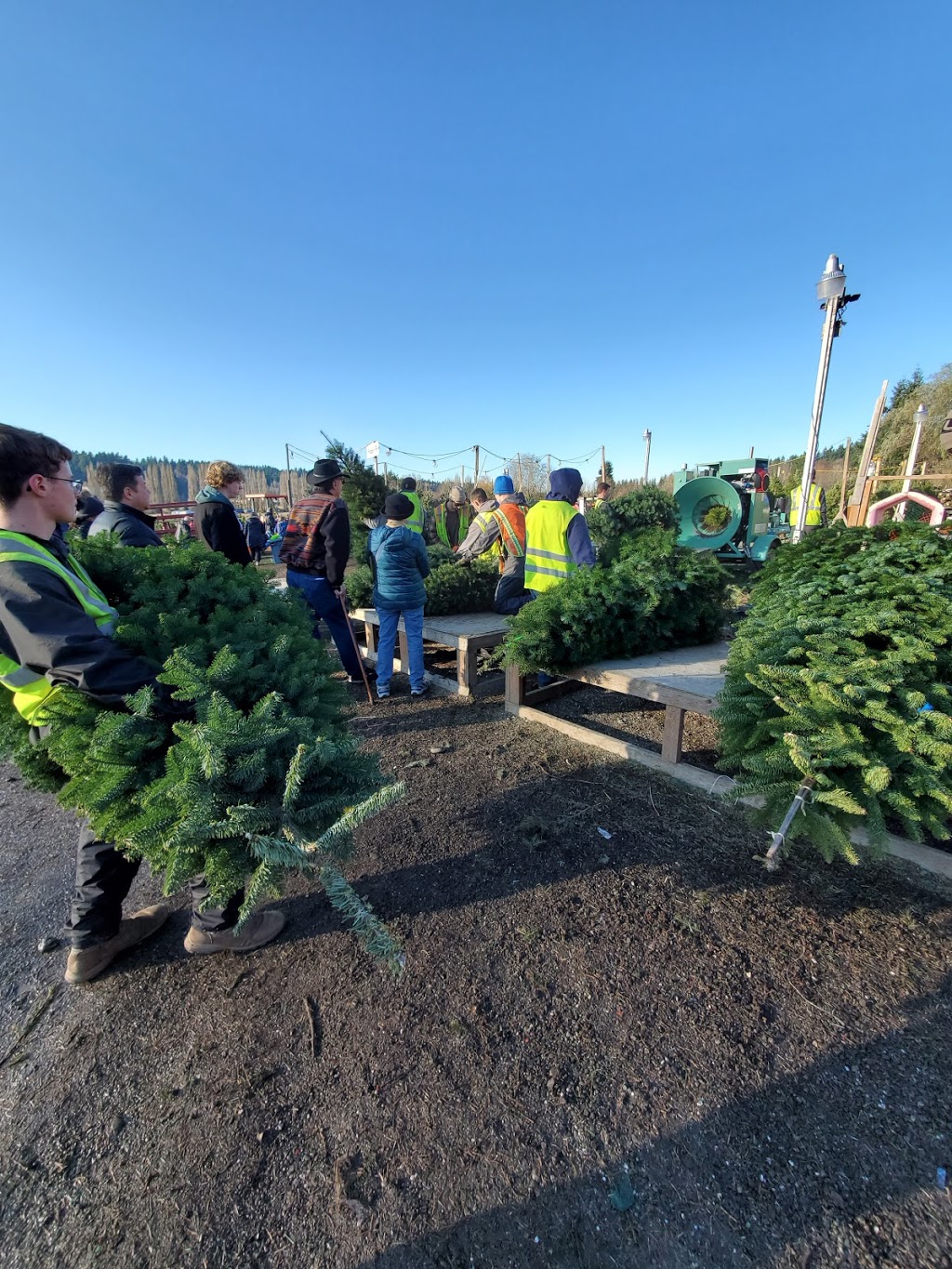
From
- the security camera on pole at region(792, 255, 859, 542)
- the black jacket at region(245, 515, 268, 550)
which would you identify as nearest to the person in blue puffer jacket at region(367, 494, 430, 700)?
the security camera on pole at region(792, 255, 859, 542)

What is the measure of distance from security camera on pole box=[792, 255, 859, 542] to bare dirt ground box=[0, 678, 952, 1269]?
5.83 meters

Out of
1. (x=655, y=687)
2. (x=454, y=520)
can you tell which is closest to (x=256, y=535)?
(x=454, y=520)

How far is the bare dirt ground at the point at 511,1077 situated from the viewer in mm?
1432

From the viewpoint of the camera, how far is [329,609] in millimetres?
5340

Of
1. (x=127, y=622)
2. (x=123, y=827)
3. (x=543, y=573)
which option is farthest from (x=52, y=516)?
(x=543, y=573)

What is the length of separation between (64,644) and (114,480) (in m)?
2.54

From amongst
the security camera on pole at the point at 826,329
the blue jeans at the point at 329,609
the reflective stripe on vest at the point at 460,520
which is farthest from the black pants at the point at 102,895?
the reflective stripe on vest at the point at 460,520

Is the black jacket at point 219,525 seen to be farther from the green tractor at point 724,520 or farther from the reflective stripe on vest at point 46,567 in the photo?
the green tractor at point 724,520

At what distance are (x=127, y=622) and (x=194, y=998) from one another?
1.59 metres

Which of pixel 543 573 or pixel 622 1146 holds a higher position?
pixel 543 573

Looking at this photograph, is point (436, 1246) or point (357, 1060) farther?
point (357, 1060)

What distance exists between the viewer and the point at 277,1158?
63.4 inches

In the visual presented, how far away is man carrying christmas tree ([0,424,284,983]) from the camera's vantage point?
1.73 metres

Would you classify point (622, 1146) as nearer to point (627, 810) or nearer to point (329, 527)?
point (627, 810)
